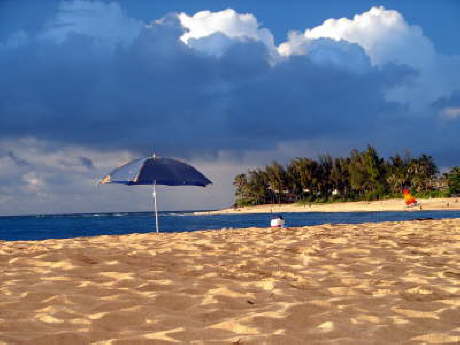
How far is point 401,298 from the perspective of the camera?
4.28 meters

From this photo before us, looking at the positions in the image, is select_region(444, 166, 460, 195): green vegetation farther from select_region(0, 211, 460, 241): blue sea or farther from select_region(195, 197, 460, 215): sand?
select_region(0, 211, 460, 241): blue sea

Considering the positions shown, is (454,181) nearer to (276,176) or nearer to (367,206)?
(367,206)

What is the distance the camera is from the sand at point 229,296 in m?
3.26

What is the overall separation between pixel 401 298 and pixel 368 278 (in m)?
0.83

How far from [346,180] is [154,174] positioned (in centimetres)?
7166

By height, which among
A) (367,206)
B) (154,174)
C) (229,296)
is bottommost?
(367,206)

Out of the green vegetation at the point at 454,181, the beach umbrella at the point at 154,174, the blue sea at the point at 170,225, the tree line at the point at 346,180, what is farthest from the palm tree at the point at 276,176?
the beach umbrella at the point at 154,174

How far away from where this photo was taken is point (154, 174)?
455 inches

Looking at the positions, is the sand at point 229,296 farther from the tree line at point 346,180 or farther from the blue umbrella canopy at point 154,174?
the tree line at point 346,180

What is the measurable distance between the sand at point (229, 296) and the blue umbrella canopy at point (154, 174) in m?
4.49

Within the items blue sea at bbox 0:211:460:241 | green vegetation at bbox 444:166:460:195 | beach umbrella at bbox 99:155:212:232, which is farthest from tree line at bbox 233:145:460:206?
beach umbrella at bbox 99:155:212:232

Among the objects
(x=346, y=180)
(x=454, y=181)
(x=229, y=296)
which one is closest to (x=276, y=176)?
(x=346, y=180)

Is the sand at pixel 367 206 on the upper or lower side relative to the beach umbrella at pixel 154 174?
lower

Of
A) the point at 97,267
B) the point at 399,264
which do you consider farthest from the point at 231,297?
the point at 399,264
